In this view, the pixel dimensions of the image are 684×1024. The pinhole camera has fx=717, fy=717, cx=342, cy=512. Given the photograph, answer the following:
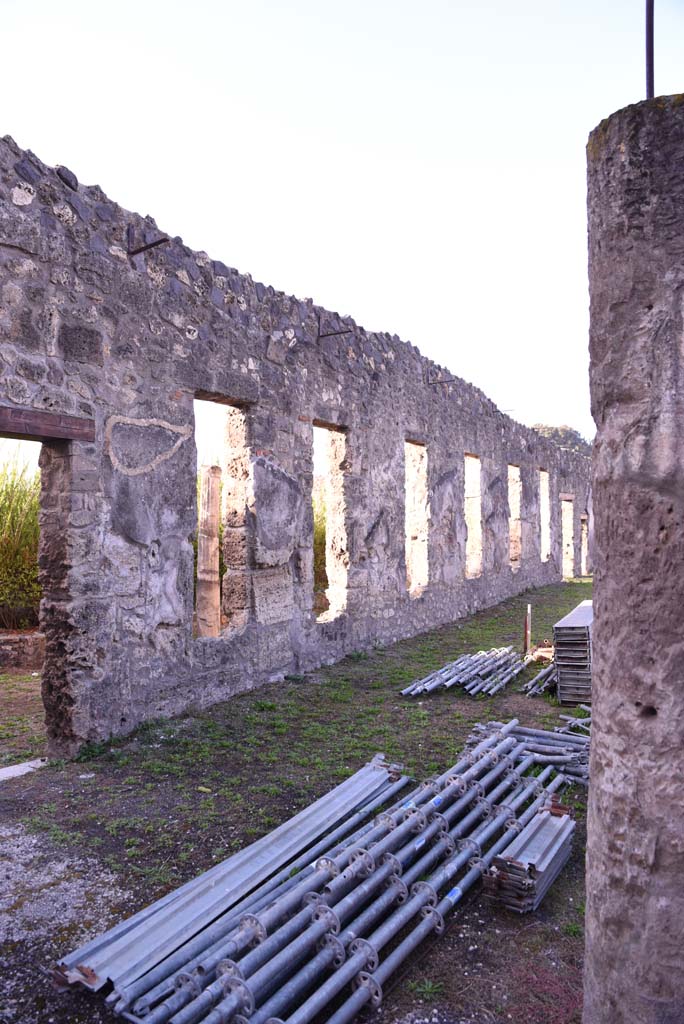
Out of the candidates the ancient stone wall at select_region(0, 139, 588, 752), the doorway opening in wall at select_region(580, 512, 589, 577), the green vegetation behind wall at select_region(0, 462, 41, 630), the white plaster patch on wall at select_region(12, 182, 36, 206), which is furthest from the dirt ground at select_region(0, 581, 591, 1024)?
the doorway opening in wall at select_region(580, 512, 589, 577)

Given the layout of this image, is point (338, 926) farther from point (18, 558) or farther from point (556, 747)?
point (18, 558)

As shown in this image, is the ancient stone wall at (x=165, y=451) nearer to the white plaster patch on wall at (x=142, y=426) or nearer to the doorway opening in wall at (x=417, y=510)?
the white plaster patch on wall at (x=142, y=426)

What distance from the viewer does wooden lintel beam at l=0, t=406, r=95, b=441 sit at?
4.62 metres

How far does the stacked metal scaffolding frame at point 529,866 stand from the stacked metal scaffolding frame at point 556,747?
1038 mm

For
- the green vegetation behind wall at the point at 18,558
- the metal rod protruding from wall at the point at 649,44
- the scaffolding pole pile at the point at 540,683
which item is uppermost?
the metal rod protruding from wall at the point at 649,44

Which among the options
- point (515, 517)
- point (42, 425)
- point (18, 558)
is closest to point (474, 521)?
point (515, 517)

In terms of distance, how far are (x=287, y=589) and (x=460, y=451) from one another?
588 centimetres

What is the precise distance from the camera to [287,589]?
738 cm

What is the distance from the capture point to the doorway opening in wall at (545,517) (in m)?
18.1

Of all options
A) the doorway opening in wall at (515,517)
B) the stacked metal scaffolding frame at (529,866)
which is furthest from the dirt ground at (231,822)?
the doorway opening in wall at (515,517)

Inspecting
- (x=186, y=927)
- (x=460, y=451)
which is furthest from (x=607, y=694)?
(x=460, y=451)

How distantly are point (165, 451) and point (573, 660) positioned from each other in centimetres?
411

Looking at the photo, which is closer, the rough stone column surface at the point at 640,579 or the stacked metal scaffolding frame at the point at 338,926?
the rough stone column surface at the point at 640,579

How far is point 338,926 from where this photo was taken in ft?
8.85
